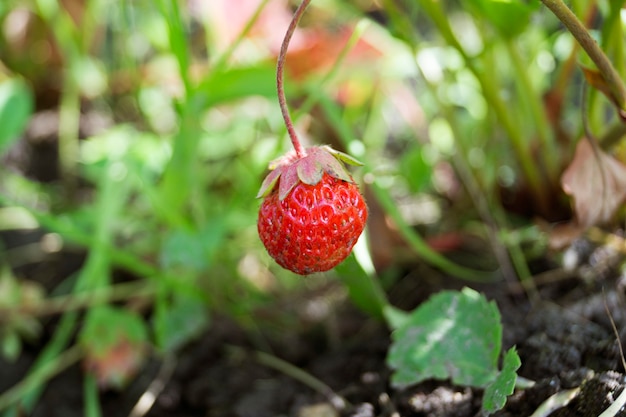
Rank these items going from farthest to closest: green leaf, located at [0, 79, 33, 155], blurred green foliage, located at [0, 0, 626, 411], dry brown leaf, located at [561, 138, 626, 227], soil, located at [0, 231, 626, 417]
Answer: green leaf, located at [0, 79, 33, 155] < blurred green foliage, located at [0, 0, 626, 411] < dry brown leaf, located at [561, 138, 626, 227] < soil, located at [0, 231, 626, 417]

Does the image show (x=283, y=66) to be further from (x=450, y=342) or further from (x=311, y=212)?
(x=450, y=342)

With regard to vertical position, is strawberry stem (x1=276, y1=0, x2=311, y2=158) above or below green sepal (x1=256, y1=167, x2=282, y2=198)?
above

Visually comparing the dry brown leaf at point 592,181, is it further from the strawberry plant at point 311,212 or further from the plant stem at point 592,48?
the strawberry plant at point 311,212

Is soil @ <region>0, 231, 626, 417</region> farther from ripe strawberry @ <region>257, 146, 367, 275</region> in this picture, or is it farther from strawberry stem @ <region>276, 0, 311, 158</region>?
strawberry stem @ <region>276, 0, 311, 158</region>

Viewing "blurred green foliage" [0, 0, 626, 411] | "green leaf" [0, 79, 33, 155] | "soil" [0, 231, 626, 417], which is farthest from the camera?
"green leaf" [0, 79, 33, 155]

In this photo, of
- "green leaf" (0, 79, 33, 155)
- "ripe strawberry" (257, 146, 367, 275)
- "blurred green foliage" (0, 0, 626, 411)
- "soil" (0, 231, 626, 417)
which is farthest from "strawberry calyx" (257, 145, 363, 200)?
"green leaf" (0, 79, 33, 155)

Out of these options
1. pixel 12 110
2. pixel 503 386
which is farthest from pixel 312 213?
pixel 12 110
